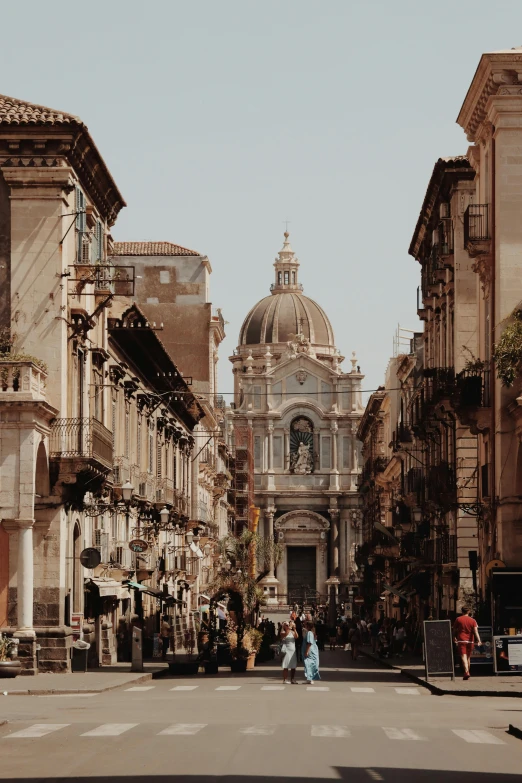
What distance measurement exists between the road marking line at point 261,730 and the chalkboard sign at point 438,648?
12.7 m

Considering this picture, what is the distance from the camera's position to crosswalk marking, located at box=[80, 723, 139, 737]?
20555 millimetres

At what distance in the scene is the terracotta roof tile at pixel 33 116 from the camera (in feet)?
128

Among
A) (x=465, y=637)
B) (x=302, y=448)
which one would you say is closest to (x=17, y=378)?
(x=465, y=637)

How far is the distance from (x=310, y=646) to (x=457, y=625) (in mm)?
4120

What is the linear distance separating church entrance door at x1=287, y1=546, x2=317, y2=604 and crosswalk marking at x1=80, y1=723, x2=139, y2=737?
120 meters

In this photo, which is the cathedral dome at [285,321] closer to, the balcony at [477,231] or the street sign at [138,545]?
the street sign at [138,545]

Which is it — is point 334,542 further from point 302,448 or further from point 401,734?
point 401,734

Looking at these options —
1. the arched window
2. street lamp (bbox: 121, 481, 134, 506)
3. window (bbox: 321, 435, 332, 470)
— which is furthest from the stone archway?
street lamp (bbox: 121, 481, 134, 506)

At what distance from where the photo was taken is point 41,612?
39312mm

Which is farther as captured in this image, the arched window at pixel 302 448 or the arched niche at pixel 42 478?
the arched window at pixel 302 448

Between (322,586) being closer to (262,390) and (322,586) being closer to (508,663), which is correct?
(262,390)

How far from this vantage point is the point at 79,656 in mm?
41031

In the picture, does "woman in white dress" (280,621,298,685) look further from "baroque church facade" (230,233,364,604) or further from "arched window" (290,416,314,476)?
"arched window" (290,416,314,476)

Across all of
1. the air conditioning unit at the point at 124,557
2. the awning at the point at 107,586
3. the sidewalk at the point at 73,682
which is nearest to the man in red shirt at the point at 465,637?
the sidewalk at the point at 73,682
